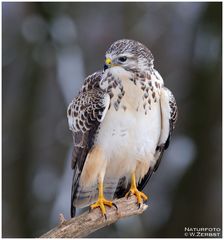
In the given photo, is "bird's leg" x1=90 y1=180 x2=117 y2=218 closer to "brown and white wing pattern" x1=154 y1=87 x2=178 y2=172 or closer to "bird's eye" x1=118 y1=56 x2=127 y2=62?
"brown and white wing pattern" x1=154 y1=87 x2=178 y2=172

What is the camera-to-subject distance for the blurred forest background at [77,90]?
8688 millimetres

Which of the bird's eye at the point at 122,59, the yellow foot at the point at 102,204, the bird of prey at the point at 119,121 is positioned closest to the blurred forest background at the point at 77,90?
the bird of prey at the point at 119,121

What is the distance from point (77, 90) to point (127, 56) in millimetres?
3768

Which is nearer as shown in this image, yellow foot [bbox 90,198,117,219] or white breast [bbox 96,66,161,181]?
white breast [bbox 96,66,161,181]

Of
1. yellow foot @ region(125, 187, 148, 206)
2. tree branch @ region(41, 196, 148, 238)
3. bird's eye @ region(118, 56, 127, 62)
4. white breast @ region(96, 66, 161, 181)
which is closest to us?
tree branch @ region(41, 196, 148, 238)

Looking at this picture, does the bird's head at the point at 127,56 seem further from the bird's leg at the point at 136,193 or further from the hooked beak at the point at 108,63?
the bird's leg at the point at 136,193

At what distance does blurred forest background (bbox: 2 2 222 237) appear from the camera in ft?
28.5

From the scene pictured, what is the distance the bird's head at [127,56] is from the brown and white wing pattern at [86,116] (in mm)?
280

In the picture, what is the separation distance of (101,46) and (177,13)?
132 centimetres

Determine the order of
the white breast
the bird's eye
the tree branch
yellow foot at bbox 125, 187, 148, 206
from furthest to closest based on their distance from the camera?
yellow foot at bbox 125, 187, 148, 206 → the white breast → the bird's eye → the tree branch

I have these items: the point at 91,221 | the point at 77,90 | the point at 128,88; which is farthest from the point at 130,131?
the point at 77,90

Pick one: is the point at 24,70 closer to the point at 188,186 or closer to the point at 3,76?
the point at 3,76

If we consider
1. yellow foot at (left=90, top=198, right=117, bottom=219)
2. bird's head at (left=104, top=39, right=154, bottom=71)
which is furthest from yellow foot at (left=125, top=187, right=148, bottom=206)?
bird's head at (left=104, top=39, right=154, bottom=71)

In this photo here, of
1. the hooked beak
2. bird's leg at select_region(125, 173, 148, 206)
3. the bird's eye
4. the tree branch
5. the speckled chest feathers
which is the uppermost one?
the bird's eye
